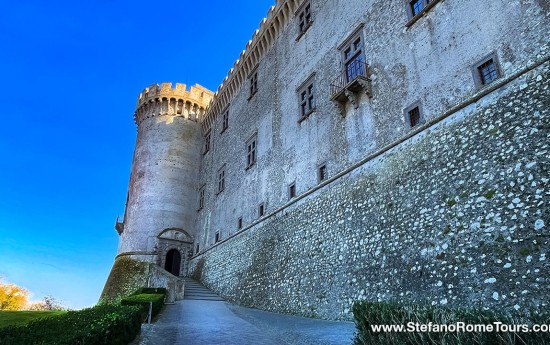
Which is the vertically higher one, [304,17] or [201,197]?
[304,17]

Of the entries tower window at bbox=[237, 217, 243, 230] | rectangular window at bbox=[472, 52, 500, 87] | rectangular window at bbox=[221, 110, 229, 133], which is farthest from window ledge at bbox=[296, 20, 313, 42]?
tower window at bbox=[237, 217, 243, 230]

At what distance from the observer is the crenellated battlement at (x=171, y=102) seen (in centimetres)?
3072

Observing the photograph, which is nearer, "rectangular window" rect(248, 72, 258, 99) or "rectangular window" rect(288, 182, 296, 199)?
"rectangular window" rect(288, 182, 296, 199)

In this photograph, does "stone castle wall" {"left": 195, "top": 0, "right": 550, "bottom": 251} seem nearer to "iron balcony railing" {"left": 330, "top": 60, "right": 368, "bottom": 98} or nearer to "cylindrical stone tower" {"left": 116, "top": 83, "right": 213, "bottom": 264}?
"iron balcony railing" {"left": 330, "top": 60, "right": 368, "bottom": 98}

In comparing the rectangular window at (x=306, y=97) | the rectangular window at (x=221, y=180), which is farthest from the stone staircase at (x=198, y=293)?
the rectangular window at (x=306, y=97)

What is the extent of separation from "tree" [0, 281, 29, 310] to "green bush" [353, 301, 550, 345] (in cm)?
3493

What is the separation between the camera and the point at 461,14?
9852 mm

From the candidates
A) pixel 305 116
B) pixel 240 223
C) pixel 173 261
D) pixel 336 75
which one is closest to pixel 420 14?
pixel 336 75

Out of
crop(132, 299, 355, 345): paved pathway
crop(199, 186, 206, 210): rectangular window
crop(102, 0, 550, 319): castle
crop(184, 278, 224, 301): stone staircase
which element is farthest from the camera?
crop(199, 186, 206, 210): rectangular window

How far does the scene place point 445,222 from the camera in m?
8.63

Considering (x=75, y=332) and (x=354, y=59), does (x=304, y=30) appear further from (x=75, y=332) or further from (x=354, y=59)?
(x=75, y=332)

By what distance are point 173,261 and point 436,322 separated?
2568 centimetres

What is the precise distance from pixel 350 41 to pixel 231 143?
12319 millimetres

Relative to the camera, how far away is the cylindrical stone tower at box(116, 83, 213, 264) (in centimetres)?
2656
